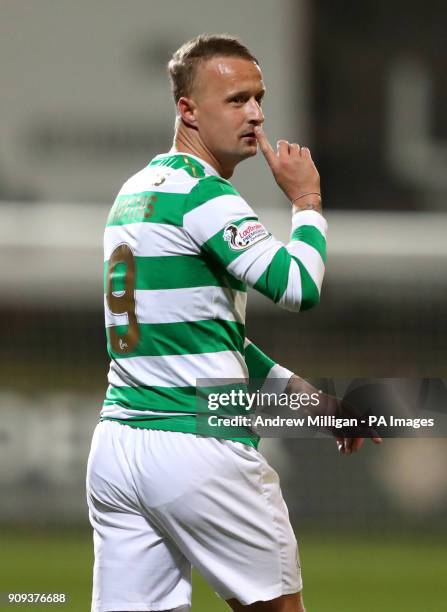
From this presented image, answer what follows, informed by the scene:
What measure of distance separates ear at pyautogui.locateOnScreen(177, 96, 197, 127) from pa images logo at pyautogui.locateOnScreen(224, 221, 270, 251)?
0.34 meters

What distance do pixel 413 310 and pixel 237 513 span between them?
553 cm

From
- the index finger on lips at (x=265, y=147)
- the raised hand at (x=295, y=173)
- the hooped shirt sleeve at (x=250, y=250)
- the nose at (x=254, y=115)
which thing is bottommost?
the hooped shirt sleeve at (x=250, y=250)

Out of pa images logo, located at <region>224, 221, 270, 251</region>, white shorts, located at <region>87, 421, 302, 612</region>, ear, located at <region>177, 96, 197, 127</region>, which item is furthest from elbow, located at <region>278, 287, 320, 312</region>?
ear, located at <region>177, 96, 197, 127</region>

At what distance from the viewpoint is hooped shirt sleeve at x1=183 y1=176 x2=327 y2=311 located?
236 cm

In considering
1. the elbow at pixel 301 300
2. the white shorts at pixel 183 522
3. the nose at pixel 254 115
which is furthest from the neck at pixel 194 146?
the white shorts at pixel 183 522

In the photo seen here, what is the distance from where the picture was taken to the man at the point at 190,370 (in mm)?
2410

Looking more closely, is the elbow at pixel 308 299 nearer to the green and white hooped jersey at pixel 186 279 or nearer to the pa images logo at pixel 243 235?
the green and white hooped jersey at pixel 186 279

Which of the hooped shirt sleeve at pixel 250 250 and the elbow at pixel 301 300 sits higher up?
the hooped shirt sleeve at pixel 250 250

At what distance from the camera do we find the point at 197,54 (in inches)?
103

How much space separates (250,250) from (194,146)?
36 centimetres

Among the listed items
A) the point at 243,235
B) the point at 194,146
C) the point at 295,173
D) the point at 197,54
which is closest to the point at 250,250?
the point at 243,235

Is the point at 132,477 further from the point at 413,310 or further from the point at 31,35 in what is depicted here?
the point at 31,35

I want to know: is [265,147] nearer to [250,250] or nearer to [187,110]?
[187,110]

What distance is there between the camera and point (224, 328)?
250cm
